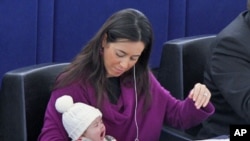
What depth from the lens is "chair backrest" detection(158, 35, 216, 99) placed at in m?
2.12

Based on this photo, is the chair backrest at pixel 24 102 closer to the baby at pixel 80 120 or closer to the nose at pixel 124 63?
the baby at pixel 80 120

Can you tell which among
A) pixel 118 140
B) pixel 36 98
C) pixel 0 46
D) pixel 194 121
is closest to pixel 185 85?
pixel 194 121

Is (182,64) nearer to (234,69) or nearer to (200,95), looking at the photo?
(234,69)

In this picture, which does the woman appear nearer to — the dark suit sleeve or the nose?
the nose

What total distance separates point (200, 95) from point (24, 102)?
1.71 ft

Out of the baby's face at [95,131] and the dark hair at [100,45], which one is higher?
the dark hair at [100,45]

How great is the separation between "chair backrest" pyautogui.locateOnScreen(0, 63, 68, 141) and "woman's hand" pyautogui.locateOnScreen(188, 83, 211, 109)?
0.43 meters

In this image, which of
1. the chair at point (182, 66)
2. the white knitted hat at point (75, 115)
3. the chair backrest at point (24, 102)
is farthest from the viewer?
the chair at point (182, 66)

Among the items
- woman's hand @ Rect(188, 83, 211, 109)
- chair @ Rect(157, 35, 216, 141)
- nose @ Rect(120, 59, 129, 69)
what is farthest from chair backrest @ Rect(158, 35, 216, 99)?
nose @ Rect(120, 59, 129, 69)

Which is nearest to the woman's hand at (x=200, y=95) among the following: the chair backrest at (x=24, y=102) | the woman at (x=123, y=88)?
the woman at (x=123, y=88)

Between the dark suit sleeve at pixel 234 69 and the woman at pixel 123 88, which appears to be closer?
the woman at pixel 123 88

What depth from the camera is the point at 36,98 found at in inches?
66.5

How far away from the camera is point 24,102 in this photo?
5.37 ft

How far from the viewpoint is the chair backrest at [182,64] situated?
212 cm
